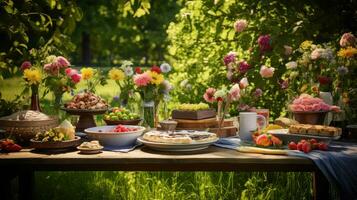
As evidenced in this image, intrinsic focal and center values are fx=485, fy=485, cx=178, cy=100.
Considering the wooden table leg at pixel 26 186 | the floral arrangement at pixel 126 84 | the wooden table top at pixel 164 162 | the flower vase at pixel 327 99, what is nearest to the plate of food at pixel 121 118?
the floral arrangement at pixel 126 84

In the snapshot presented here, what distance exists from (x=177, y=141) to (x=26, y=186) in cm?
157

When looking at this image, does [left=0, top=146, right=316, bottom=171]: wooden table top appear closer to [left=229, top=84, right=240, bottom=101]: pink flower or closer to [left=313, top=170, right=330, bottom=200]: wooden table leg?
[left=229, top=84, right=240, bottom=101]: pink flower

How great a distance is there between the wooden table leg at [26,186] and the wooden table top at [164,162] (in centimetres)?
101

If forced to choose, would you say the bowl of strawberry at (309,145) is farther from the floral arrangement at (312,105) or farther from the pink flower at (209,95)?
the pink flower at (209,95)

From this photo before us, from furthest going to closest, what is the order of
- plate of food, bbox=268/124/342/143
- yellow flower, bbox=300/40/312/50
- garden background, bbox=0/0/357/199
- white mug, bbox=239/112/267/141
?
garden background, bbox=0/0/357/199 < yellow flower, bbox=300/40/312/50 < white mug, bbox=239/112/267/141 < plate of food, bbox=268/124/342/143

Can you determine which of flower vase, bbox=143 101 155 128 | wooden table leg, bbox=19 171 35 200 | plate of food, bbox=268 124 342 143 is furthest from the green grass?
plate of food, bbox=268 124 342 143

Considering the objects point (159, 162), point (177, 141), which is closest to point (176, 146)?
point (177, 141)

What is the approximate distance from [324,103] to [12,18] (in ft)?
9.54

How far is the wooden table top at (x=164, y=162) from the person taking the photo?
258 centimetres

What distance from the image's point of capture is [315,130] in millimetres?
Result: 2791

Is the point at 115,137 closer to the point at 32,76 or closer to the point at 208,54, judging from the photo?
the point at 32,76

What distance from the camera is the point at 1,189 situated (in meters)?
2.96

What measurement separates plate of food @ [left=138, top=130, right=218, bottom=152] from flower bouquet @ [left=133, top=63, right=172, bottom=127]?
0.60 meters

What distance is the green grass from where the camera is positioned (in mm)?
4367
